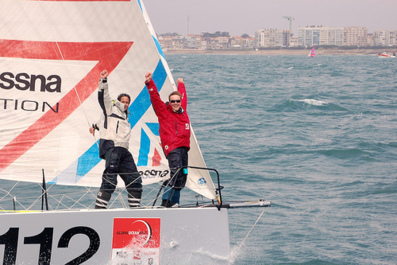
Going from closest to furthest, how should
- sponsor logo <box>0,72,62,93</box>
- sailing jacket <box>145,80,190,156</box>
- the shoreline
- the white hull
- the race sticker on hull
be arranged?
1. the white hull
2. the race sticker on hull
3. sailing jacket <box>145,80,190,156</box>
4. sponsor logo <box>0,72,62,93</box>
5. the shoreline

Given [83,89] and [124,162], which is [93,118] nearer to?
[83,89]

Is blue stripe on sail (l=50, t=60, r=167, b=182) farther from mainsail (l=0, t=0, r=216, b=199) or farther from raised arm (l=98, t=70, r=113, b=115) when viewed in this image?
raised arm (l=98, t=70, r=113, b=115)

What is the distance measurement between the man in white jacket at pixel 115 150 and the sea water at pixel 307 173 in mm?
1771

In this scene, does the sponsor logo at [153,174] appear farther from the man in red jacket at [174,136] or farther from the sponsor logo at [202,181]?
the man in red jacket at [174,136]

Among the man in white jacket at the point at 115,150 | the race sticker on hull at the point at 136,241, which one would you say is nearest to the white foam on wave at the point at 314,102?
the man in white jacket at the point at 115,150

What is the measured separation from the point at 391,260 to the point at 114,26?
396cm

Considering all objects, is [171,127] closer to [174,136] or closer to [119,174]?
[174,136]

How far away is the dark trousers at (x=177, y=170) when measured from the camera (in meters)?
5.70

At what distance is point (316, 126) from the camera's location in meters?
17.8

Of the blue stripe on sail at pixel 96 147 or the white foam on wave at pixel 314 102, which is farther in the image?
the white foam on wave at pixel 314 102

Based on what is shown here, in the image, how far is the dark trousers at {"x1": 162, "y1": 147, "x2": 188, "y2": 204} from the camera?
18.7 feet

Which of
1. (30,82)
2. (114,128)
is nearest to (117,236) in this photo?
(114,128)

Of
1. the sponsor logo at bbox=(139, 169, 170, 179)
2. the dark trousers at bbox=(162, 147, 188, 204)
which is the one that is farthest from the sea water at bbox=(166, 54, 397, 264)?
the dark trousers at bbox=(162, 147, 188, 204)

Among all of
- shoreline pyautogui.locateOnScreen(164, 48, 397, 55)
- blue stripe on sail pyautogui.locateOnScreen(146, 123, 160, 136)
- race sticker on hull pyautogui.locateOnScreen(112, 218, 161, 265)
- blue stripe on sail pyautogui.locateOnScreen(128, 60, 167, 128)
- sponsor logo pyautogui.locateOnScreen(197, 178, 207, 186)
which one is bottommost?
shoreline pyautogui.locateOnScreen(164, 48, 397, 55)
